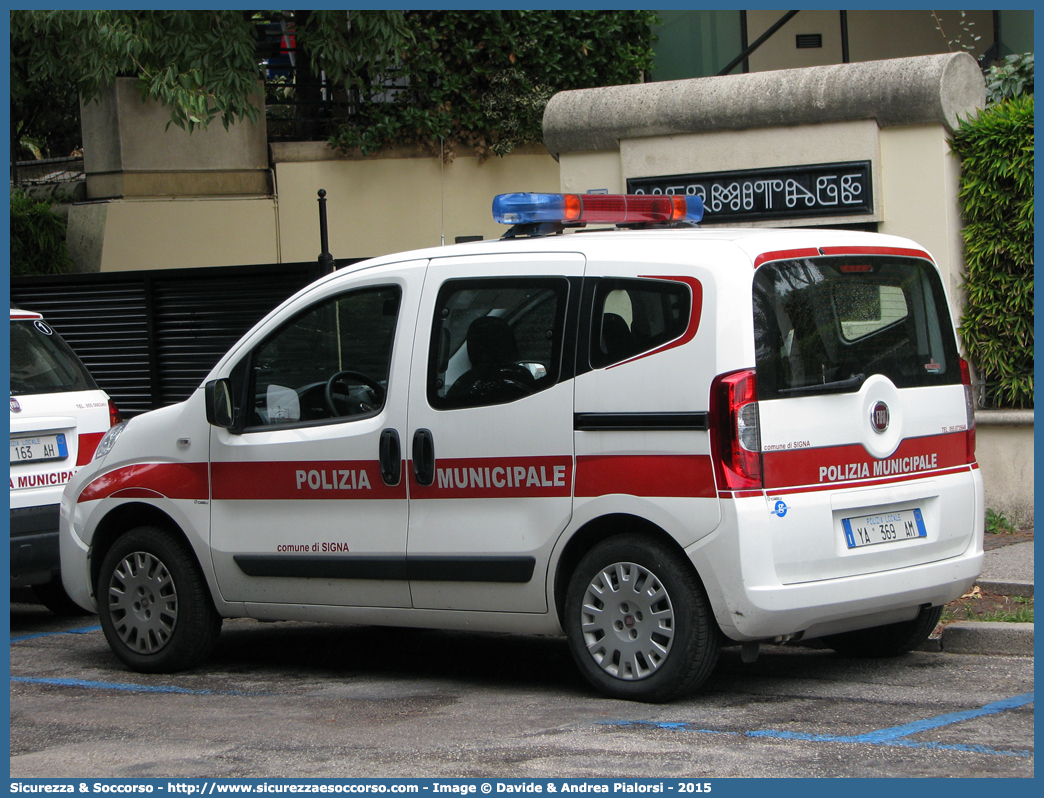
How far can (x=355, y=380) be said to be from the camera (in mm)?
6375

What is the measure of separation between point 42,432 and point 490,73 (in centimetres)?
781

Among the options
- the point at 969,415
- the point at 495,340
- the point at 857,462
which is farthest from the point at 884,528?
the point at 495,340

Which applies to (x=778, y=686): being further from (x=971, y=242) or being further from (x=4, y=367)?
(x=971, y=242)

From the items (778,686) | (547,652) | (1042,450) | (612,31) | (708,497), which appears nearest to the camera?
(708,497)

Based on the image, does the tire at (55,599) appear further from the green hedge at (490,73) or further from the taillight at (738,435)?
the green hedge at (490,73)

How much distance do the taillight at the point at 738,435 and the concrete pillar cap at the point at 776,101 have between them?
190 inches

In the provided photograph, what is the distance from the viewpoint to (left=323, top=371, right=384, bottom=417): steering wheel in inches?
247

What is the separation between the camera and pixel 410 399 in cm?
613

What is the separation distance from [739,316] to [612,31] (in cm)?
974

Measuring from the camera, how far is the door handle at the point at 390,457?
6.14 m

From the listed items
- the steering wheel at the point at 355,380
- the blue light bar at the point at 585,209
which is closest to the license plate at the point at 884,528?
the blue light bar at the point at 585,209

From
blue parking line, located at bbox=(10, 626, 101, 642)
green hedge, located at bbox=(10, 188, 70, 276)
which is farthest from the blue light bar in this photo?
green hedge, located at bbox=(10, 188, 70, 276)

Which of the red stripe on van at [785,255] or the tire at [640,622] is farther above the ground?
the red stripe on van at [785,255]

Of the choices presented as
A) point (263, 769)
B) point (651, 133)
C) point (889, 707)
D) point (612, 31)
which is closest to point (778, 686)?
point (889, 707)
